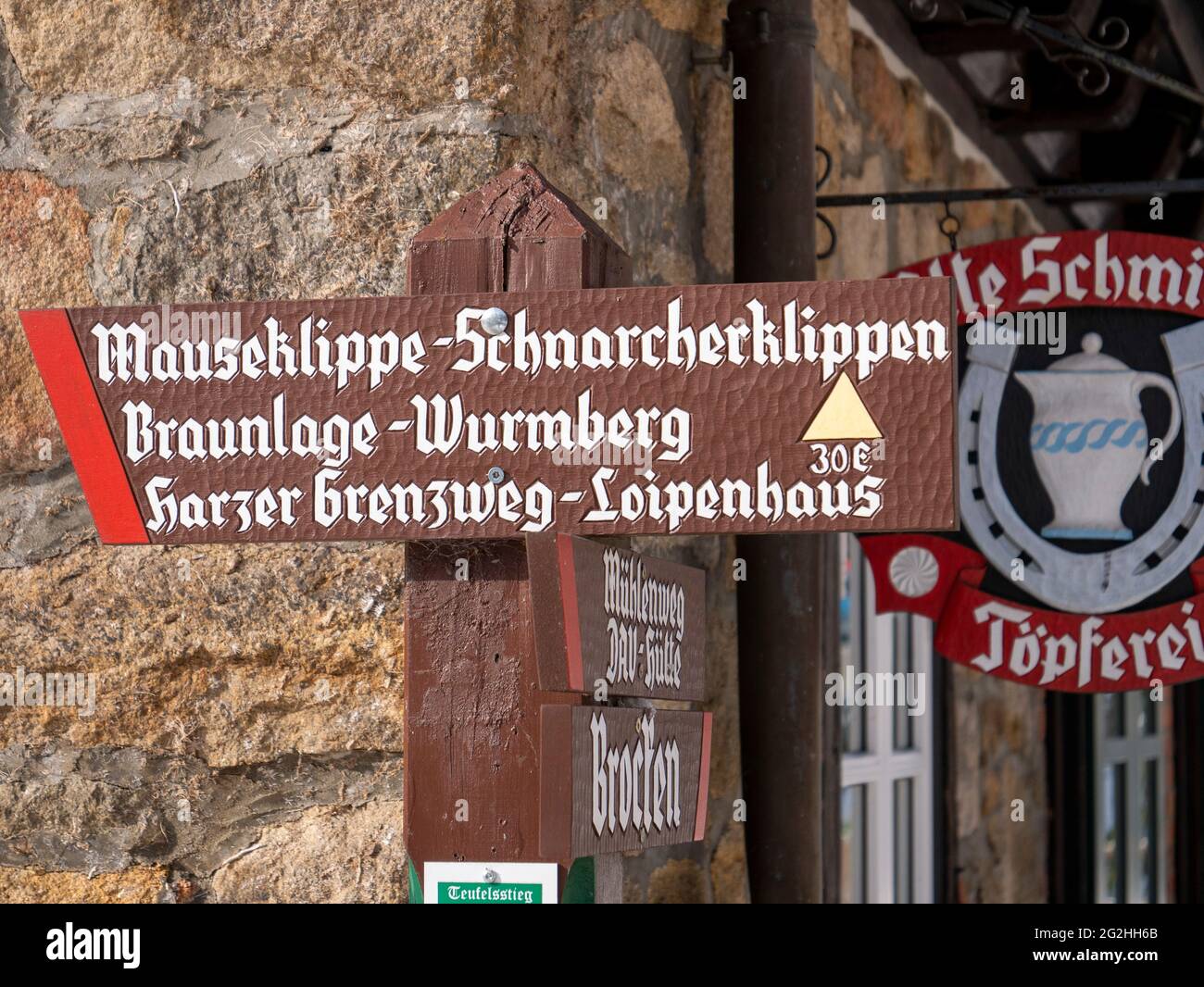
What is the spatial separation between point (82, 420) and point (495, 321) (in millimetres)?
345

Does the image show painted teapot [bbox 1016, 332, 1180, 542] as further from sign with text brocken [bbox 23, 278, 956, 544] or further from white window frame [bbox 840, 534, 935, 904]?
sign with text brocken [bbox 23, 278, 956, 544]

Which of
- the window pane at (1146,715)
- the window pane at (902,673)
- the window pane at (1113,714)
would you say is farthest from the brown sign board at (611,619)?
the window pane at (1146,715)

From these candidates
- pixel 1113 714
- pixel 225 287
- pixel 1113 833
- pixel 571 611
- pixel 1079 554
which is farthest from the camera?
pixel 1113 714

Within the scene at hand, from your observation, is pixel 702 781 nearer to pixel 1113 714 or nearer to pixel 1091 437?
pixel 1091 437

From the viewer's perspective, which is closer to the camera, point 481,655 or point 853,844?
point 481,655

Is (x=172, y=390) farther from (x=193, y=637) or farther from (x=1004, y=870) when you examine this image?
(x=1004, y=870)

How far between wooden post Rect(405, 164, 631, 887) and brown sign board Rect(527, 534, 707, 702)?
7 centimetres

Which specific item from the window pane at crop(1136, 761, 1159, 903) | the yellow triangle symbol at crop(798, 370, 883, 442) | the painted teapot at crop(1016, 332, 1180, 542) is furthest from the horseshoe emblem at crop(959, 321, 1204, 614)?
the window pane at crop(1136, 761, 1159, 903)

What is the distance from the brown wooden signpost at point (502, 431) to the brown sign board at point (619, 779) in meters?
0.02

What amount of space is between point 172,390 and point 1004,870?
151 inches

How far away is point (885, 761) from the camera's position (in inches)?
143

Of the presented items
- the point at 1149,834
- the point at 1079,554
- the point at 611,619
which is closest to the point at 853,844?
the point at 1079,554

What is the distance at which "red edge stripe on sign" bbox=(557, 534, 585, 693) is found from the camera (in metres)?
1.07

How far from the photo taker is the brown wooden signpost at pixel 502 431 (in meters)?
1.12
